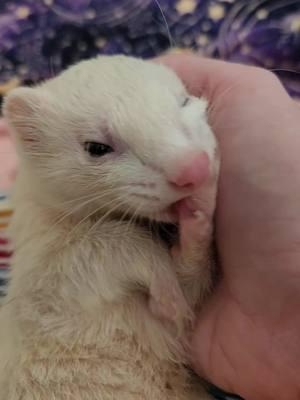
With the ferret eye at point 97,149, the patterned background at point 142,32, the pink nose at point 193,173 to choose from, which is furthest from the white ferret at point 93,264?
the patterned background at point 142,32

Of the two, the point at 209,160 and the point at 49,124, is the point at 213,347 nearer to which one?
the point at 209,160

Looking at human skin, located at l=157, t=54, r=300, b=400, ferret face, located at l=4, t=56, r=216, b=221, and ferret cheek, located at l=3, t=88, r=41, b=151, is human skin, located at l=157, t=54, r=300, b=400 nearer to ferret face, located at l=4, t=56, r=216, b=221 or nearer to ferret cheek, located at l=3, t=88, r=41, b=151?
ferret face, located at l=4, t=56, r=216, b=221

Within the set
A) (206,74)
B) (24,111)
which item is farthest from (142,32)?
(24,111)

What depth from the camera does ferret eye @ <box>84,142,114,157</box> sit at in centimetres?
121

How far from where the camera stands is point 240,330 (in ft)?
4.13

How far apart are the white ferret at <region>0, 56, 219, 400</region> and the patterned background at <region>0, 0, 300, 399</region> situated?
84 cm

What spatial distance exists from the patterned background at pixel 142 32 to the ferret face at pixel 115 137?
833 mm

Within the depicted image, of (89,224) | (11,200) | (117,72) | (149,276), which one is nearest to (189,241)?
(149,276)

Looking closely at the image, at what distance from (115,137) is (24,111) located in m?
0.28

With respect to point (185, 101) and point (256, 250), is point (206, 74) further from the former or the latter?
point (256, 250)

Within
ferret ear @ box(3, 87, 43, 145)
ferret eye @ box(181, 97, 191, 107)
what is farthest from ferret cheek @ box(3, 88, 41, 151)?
ferret eye @ box(181, 97, 191, 107)

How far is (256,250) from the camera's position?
3.89ft

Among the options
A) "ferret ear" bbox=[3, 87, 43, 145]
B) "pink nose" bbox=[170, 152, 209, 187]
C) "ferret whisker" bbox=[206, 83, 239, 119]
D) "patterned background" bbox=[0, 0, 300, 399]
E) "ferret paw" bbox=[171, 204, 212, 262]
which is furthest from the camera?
"patterned background" bbox=[0, 0, 300, 399]

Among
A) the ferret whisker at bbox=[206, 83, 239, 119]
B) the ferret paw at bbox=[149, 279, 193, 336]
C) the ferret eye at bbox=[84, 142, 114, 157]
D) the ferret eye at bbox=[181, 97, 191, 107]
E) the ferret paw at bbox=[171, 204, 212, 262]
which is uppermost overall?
the ferret eye at bbox=[181, 97, 191, 107]
